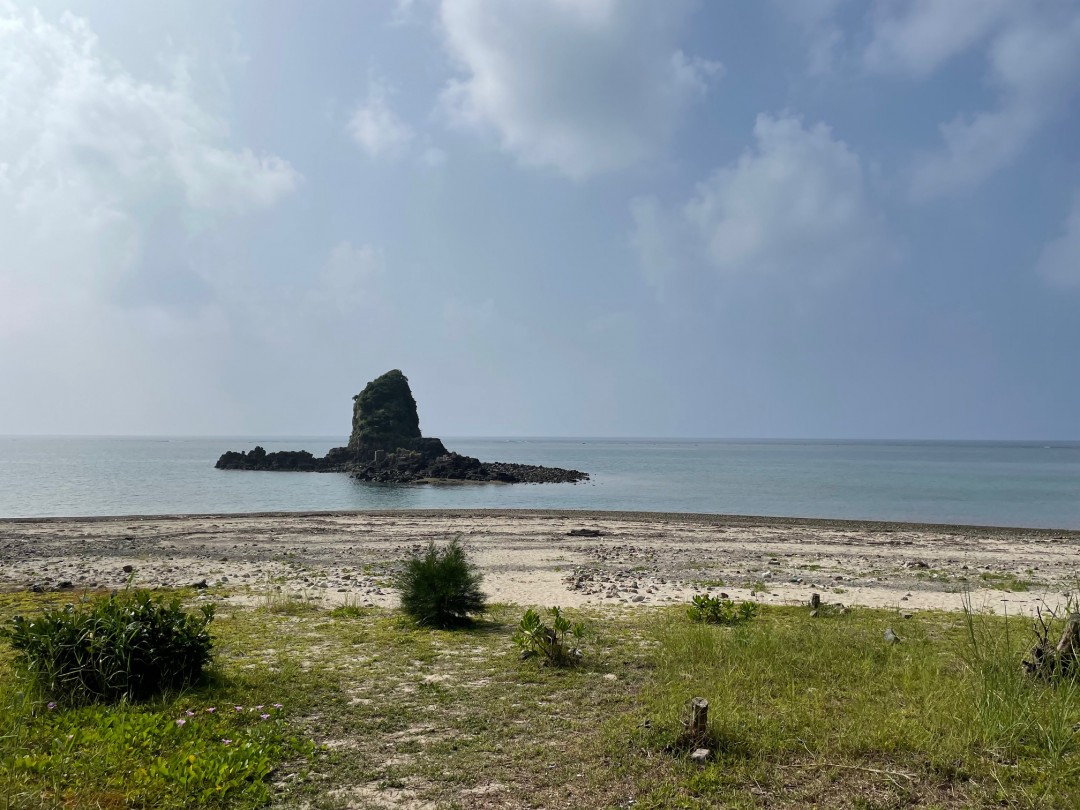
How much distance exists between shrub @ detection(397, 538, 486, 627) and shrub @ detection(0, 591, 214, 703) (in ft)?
16.2

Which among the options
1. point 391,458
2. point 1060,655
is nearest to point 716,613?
point 1060,655

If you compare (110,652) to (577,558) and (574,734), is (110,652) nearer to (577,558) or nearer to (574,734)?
(574,734)

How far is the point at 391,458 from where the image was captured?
112 m

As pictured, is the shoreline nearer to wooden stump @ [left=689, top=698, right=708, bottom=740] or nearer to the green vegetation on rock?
wooden stump @ [left=689, top=698, right=708, bottom=740]

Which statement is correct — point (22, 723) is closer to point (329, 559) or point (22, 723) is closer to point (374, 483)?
point (329, 559)

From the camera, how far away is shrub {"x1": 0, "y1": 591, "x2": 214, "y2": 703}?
7531 mm

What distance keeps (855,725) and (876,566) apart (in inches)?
803

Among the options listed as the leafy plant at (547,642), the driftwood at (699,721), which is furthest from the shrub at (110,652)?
the driftwood at (699,721)

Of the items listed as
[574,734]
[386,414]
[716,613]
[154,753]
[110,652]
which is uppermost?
[386,414]

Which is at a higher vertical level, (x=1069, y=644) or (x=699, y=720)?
(x=1069, y=644)

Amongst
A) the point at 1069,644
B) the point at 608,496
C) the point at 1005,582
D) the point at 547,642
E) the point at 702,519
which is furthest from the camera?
the point at 608,496

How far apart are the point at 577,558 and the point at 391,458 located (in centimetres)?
9069

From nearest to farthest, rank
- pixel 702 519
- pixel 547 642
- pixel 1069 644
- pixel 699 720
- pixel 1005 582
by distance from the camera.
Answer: pixel 699 720 < pixel 1069 644 < pixel 547 642 < pixel 1005 582 < pixel 702 519

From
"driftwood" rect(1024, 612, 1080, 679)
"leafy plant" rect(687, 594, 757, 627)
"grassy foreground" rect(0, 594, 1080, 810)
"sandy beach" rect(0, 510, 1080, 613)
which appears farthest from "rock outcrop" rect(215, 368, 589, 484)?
"driftwood" rect(1024, 612, 1080, 679)
